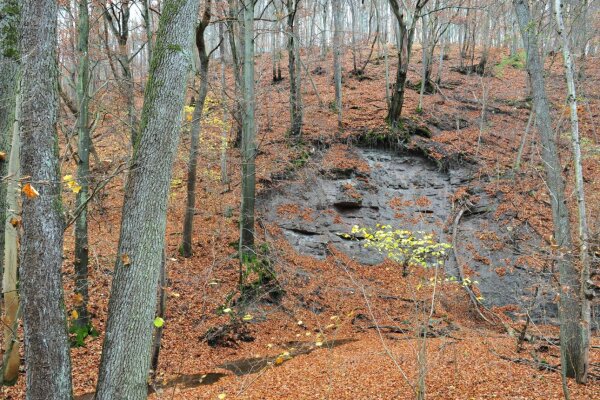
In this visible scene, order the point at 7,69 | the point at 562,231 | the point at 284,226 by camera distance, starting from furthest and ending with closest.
A: 1. the point at 284,226
2. the point at 562,231
3. the point at 7,69

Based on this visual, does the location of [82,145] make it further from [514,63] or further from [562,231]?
[514,63]

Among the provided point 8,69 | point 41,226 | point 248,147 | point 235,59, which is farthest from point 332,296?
point 8,69

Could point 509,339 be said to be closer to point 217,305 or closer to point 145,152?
point 217,305

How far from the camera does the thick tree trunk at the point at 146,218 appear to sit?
12.0 ft

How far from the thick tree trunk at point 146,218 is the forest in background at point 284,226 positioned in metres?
0.02

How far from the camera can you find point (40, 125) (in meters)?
3.58

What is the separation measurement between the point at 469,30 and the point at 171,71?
83.7ft

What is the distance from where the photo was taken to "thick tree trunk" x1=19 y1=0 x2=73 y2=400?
349cm

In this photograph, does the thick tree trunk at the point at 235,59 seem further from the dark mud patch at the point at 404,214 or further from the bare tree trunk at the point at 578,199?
the bare tree trunk at the point at 578,199

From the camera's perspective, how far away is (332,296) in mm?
11523

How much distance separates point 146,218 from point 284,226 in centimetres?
963

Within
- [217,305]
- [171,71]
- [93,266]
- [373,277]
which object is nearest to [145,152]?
[171,71]

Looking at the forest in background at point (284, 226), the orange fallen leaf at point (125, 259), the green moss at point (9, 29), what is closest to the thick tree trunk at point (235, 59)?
the forest in background at point (284, 226)

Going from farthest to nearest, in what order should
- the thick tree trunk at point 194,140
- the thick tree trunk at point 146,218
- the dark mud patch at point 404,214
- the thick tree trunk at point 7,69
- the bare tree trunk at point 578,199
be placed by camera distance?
the dark mud patch at point 404,214, the thick tree trunk at point 194,140, the bare tree trunk at point 578,199, the thick tree trunk at point 7,69, the thick tree trunk at point 146,218
